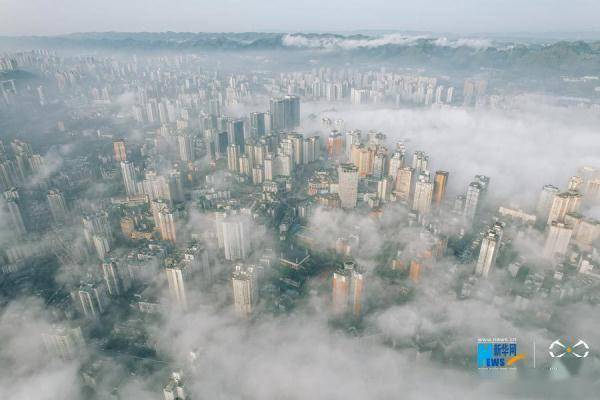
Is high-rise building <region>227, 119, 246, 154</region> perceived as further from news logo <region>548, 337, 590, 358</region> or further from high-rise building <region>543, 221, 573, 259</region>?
news logo <region>548, 337, 590, 358</region>

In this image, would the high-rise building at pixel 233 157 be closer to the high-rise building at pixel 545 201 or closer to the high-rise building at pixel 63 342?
the high-rise building at pixel 63 342

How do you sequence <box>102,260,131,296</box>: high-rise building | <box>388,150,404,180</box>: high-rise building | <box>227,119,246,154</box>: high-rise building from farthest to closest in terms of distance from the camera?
<box>227,119,246,154</box>: high-rise building < <box>388,150,404,180</box>: high-rise building < <box>102,260,131,296</box>: high-rise building

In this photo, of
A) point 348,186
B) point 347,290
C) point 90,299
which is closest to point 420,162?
point 348,186

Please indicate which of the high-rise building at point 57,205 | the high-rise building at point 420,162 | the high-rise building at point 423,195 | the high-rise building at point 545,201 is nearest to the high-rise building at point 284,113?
the high-rise building at point 420,162

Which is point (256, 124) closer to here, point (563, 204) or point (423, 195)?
point (423, 195)

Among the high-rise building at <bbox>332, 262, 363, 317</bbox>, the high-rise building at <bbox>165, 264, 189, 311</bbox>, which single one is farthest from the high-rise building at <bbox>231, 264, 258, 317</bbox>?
the high-rise building at <bbox>332, 262, 363, 317</bbox>

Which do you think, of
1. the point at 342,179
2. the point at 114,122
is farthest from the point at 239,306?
the point at 114,122
